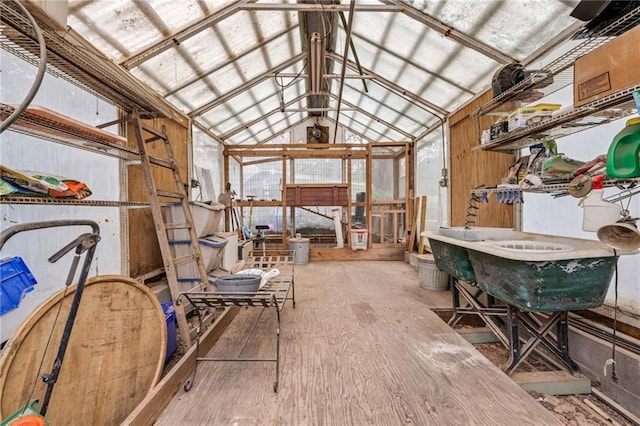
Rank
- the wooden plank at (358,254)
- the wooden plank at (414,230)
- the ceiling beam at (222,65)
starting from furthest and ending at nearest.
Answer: the wooden plank at (358,254)
the wooden plank at (414,230)
the ceiling beam at (222,65)

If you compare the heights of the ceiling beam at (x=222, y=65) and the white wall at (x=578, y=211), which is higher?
the ceiling beam at (x=222, y=65)

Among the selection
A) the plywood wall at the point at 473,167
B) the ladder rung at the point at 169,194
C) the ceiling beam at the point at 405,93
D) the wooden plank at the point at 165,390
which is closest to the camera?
the wooden plank at the point at 165,390

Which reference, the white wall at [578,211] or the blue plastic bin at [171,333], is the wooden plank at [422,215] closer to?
the white wall at [578,211]

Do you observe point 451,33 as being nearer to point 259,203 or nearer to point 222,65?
point 222,65

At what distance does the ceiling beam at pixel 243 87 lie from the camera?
461 centimetres

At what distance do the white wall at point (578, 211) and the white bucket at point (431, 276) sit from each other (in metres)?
1.09

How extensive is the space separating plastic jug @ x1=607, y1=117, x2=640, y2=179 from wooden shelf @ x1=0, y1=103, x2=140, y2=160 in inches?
105

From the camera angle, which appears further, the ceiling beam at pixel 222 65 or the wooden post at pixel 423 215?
the wooden post at pixel 423 215

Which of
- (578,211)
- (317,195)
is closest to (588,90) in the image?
(578,211)

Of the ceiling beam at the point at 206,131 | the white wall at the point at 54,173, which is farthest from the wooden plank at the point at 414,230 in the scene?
the white wall at the point at 54,173

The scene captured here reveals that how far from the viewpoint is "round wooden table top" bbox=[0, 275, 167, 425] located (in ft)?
4.31

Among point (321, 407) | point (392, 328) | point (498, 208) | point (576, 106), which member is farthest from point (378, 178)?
point (321, 407)

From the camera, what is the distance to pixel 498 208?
321cm

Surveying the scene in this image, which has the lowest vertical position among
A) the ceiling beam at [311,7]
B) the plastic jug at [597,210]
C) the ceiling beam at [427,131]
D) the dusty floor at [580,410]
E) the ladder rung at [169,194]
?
the dusty floor at [580,410]
